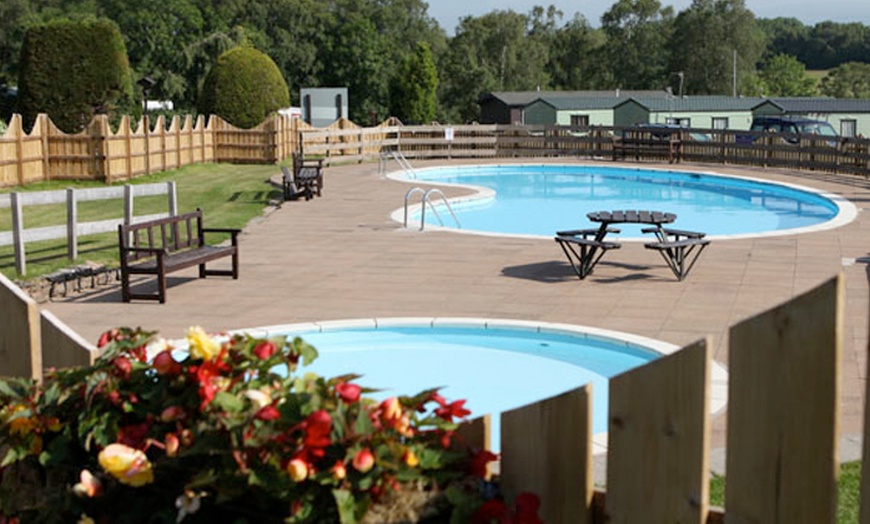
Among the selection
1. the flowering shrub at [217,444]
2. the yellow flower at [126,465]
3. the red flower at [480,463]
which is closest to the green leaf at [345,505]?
the flowering shrub at [217,444]

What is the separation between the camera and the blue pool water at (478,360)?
9070 mm


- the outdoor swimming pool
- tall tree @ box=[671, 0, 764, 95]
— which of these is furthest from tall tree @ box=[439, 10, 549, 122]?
the outdoor swimming pool

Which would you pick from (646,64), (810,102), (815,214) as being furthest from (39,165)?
(646,64)

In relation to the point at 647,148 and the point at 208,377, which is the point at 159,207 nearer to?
the point at 647,148

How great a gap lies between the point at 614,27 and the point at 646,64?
303 inches

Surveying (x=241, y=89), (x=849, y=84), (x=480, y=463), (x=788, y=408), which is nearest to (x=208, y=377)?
(x=480, y=463)

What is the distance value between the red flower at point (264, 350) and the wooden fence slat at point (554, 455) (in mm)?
672

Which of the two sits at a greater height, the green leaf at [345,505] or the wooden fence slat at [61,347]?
the wooden fence slat at [61,347]

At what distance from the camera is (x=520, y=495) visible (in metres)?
2.71

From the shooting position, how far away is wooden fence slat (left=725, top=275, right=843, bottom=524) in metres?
2.26

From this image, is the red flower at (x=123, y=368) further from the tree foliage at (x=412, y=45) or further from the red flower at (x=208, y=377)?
the tree foliage at (x=412, y=45)

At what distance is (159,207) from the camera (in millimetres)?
19922

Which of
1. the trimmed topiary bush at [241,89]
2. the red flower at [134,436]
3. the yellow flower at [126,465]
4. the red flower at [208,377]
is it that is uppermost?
the trimmed topiary bush at [241,89]

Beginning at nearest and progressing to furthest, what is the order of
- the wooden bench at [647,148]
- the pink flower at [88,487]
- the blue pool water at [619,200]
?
the pink flower at [88,487] → the blue pool water at [619,200] → the wooden bench at [647,148]
